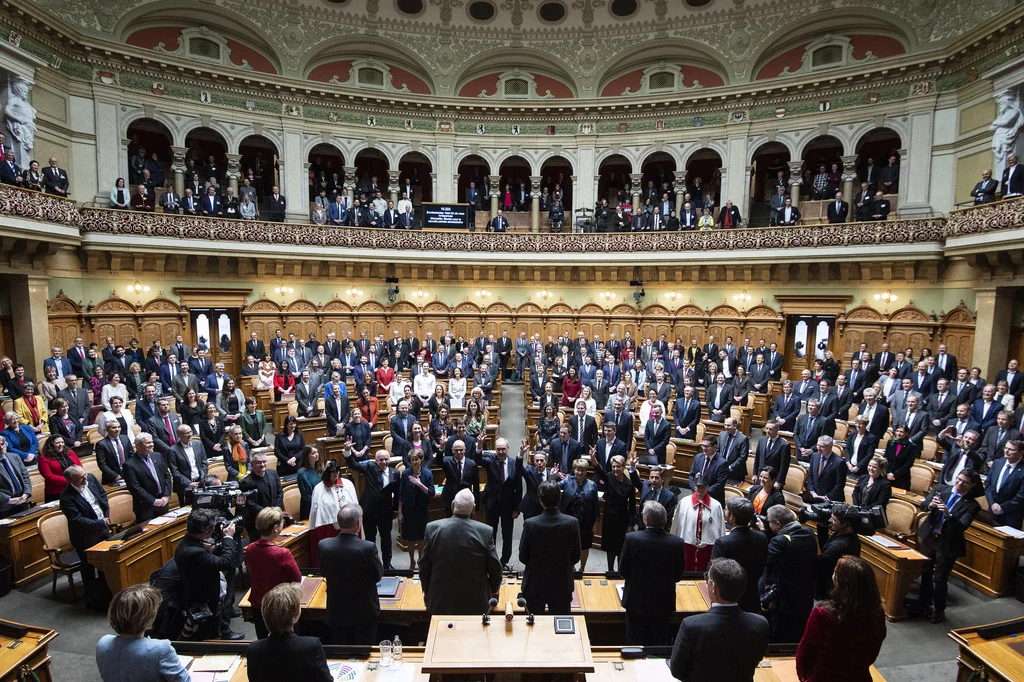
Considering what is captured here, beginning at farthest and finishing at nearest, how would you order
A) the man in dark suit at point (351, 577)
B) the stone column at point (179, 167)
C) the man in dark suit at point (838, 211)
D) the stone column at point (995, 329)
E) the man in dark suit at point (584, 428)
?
the stone column at point (179, 167)
the man in dark suit at point (838, 211)
the stone column at point (995, 329)
the man in dark suit at point (584, 428)
the man in dark suit at point (351, 577)

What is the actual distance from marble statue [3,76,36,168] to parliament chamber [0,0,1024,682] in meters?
0.07

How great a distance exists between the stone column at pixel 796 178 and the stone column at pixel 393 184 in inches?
528

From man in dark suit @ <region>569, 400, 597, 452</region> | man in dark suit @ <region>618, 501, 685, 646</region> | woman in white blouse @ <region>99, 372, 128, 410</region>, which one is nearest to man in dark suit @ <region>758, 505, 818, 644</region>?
man in dark suit @ <region>618, 501, 685, 646</region>

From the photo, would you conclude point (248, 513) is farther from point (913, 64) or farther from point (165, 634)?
point (913, 64)

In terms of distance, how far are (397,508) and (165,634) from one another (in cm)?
263

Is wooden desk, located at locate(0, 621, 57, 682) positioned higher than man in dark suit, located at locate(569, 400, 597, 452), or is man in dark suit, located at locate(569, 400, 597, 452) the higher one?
man in dark suit, located at locate(569, 400, 597, 452)

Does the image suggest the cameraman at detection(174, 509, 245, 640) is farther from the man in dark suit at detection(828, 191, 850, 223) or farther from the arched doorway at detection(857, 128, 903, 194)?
the arched doorway at detection(857, 128, 903, 194)

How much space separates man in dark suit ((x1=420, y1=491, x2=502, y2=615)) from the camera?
367 centimetres

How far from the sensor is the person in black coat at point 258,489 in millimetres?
5301

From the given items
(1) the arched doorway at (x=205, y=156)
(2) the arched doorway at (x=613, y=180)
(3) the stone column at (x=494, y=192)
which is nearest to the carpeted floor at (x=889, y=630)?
(1) the arched doorway at (x=205, y=156)

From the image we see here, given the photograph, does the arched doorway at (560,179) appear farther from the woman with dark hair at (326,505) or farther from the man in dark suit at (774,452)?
the woman with dark hair at (326,505)

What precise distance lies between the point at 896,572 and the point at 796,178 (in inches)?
598

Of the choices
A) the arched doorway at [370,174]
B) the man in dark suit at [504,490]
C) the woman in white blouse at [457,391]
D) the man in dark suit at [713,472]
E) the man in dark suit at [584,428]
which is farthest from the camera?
the arched doorway at [370,174]

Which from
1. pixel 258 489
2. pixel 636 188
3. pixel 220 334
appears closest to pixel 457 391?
pixel 258 489
